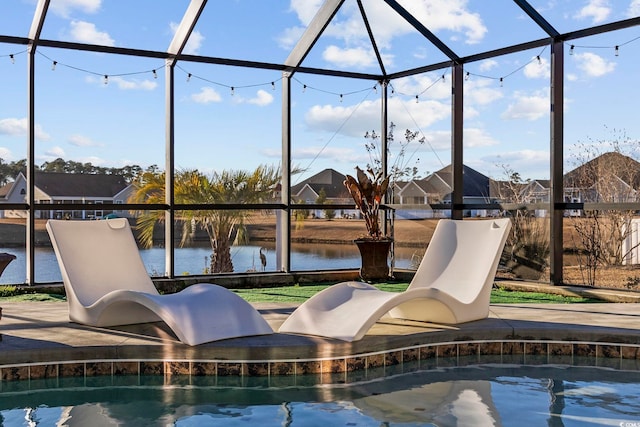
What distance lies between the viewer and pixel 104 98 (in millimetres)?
18719

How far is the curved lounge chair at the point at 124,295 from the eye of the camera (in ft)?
17.3

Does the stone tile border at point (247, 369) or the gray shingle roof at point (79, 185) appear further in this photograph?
the gray shingle roof at point (79, 185)

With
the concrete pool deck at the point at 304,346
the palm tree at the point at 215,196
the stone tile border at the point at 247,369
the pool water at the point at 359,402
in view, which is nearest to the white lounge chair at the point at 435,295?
the concrete pool deck at the point at 304,346

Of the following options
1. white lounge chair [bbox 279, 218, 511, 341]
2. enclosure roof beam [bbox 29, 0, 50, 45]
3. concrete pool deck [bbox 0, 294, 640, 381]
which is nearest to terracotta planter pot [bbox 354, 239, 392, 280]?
white lounge chair [bbox 279, 218, 511, 341]

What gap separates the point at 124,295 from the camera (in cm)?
544

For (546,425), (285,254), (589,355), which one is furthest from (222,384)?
(285,254)

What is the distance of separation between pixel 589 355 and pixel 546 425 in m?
1.88

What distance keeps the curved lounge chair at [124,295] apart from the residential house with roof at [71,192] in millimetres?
2565

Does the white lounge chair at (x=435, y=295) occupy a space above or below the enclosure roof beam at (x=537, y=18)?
below

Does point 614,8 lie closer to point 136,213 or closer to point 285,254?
point 285,254

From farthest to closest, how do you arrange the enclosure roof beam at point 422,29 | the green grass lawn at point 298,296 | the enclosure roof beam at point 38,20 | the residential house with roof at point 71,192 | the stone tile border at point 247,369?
the enclosure roof beam at point 422,29 → the residential house with roof at point 71,192 → the green grass lawn at point 298,296 → the enclosure roof beam at point 38,20 → the stone tile border at point 247,369

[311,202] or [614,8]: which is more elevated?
[614,8]

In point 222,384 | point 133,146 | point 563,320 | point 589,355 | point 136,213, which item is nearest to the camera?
point 222,384

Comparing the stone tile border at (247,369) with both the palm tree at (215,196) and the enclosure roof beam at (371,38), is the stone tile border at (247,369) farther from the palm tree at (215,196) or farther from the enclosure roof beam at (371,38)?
the enclosure roof beam at (371,38)
